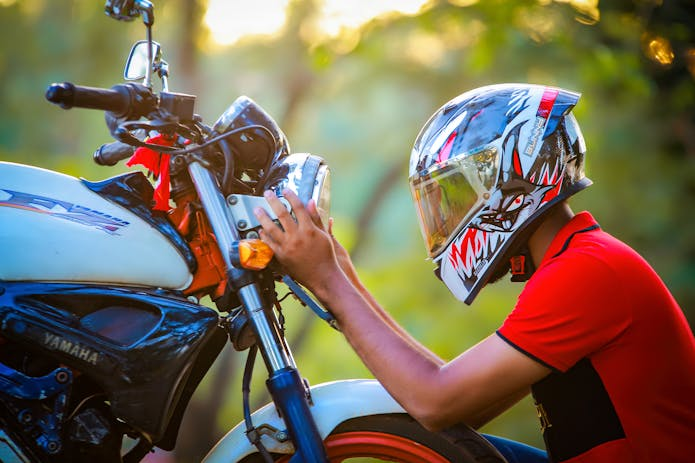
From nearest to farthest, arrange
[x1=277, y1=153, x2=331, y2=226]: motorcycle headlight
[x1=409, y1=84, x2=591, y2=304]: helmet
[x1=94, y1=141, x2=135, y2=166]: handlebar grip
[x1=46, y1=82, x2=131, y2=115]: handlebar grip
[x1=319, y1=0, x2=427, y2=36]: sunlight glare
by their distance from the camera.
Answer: [x1=46, y1=82, x2=131, y2=115]: handlebar grip, [x1=277, y1=153, x2=331, y2=226]: motorcycle headlight, [x1=409, y1=84, x2=591, y2=304]: helmet, [x1=94, y1=141, x2=135, y2=166]: handlebar grip, [x1=319, y1=0, x2=427, y2=36]: sunlight glare

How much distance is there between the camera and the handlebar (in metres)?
1.73

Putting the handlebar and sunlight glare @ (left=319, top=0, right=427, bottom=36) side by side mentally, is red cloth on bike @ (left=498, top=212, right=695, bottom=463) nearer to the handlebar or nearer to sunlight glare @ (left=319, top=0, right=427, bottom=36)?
the handlebar

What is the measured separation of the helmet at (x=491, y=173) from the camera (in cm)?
200

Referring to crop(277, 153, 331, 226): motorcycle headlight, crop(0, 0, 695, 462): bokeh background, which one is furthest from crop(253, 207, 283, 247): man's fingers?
crop(0, 0, 695, 462): bokeh background

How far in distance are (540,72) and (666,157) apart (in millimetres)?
1370

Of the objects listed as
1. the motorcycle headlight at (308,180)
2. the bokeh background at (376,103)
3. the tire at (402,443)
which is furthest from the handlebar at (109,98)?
the bokeh background at (376,103)

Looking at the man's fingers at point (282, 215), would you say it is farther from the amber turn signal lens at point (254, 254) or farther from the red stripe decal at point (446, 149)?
the red stripe decal at point (446, 149)

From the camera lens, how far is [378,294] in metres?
6.73

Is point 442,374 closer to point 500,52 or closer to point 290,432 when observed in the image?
point 290,432

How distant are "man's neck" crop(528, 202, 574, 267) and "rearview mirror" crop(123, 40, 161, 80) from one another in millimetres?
1138

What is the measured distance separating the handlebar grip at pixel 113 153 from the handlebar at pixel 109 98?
0.28 metres

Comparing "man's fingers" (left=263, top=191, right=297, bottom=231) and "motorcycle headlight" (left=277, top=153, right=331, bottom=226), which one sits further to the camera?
"motorcycle headlight" (left=277, top=153, right=331, bottom=226)

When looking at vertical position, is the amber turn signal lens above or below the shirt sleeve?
above

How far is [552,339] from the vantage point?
1.73 meters
